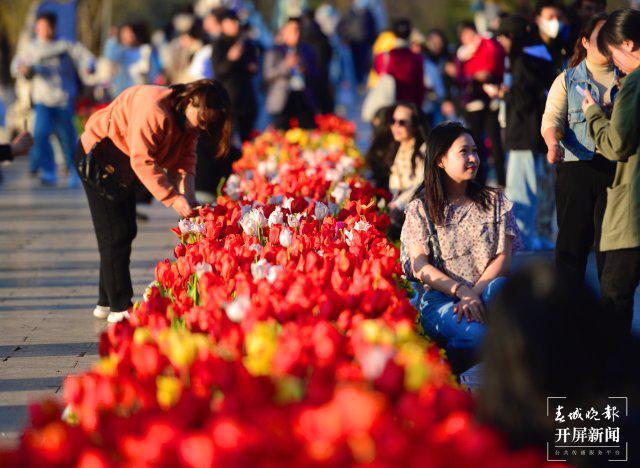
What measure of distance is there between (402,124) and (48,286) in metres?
2.72

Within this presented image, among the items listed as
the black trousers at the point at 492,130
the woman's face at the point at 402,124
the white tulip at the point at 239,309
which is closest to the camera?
the white tulip at the point at 239,309

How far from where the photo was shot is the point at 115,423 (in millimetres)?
2605

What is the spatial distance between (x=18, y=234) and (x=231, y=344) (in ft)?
25.5

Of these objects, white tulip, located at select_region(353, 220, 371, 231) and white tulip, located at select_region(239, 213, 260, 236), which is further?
white tulip, located at select_region(239, 213, 260, 236)

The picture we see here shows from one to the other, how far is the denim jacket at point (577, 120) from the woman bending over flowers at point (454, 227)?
2.15 feet

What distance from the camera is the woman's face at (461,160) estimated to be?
17.3 feet

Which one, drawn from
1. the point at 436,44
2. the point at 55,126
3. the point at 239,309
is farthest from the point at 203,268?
the point at 436,44

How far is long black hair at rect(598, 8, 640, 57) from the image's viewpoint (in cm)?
530

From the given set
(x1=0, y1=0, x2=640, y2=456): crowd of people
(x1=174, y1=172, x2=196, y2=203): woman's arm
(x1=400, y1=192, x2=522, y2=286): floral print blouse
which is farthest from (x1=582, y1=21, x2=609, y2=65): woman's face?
(x1=174, y1=172, x2=196, y2=203): woman's arm

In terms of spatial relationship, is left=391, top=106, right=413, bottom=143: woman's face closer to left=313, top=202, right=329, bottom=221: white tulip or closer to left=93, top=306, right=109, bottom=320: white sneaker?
left=313, top=202, right=329, bottom=221: white tulip

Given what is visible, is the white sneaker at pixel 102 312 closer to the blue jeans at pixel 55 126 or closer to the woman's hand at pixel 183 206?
the woman's hand at pixel 183 206

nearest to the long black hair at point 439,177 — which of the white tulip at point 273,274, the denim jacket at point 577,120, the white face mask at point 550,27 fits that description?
the denim jacket at point 577,120

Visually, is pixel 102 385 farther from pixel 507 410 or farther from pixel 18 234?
pixel 18 234

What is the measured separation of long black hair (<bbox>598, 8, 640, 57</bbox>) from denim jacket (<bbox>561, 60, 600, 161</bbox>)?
14.3 inches
